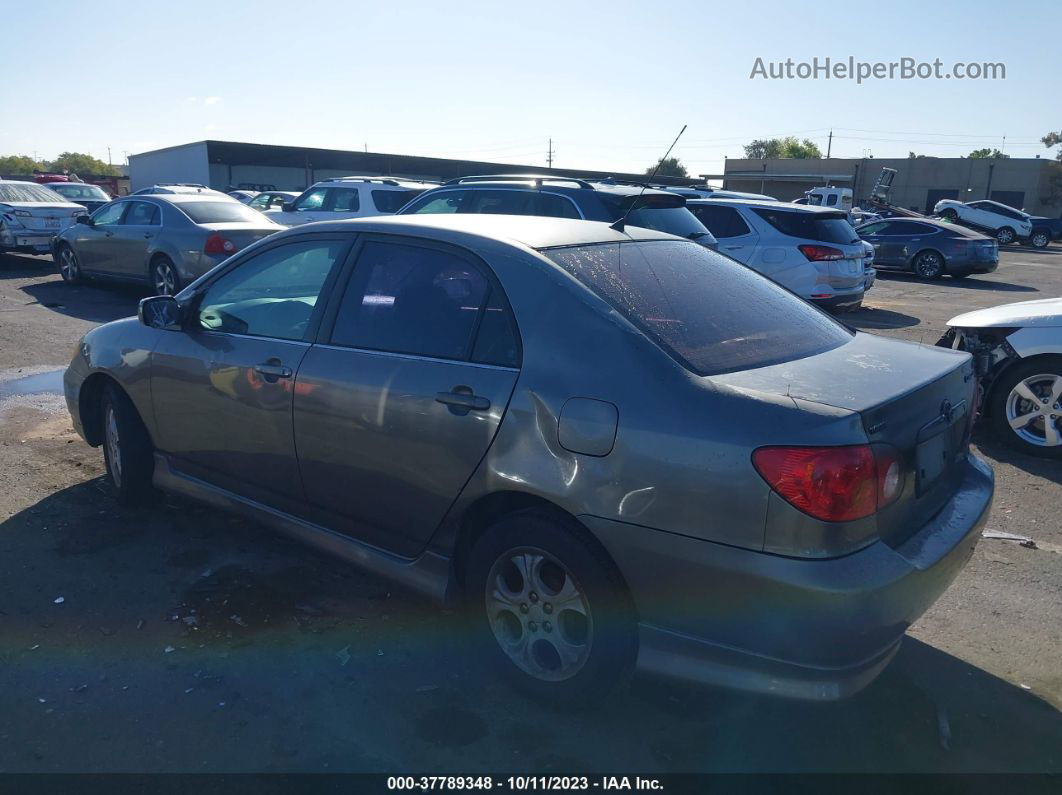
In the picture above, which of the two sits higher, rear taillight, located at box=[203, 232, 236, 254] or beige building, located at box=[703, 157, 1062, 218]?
beige building, located at box=[703, 157, 1062, 218]

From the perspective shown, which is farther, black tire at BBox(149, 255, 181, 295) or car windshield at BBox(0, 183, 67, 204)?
car windshield at BBox(0, 183, 67, 204)

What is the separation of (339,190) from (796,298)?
11881 mm

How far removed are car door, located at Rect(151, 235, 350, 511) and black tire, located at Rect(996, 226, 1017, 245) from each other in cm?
3759

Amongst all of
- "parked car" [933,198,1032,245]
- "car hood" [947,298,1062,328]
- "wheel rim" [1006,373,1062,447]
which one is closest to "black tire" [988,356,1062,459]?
"wheel rim" [1006,373,1062,447]

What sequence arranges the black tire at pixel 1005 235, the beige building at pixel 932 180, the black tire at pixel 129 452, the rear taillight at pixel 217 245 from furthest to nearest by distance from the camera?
1. the beige building at pixel 932 180
2. the black tire at pixel 1005 235
3. the rear taillight at pixel 217 245
4. the black tire at pixel 129 452

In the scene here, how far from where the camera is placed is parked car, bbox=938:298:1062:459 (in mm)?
5738

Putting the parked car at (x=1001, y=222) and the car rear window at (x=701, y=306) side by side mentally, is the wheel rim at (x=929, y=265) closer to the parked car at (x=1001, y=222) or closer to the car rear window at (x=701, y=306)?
the car rear window at (x=701, y=306)

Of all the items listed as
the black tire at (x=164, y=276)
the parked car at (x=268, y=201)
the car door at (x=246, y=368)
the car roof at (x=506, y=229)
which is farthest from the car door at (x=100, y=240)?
the car roof at (x=506, y=229)

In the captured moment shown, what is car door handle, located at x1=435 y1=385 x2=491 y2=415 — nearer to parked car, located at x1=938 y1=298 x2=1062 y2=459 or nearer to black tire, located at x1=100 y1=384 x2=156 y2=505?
black tire, located at x1=100 y1=384 x2=156 y2=505

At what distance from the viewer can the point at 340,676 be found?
3307 millimetres

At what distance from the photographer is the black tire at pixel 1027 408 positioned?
5.75 metres

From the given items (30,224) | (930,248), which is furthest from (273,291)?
(930,248)

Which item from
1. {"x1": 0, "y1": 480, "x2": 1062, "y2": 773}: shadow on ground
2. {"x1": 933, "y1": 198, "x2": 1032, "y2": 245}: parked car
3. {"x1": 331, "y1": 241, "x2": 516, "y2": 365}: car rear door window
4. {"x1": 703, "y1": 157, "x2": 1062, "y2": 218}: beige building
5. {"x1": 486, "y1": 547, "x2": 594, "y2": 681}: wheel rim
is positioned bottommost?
{"x1": 0, "y1": 480, "x2": 1062, "y2": 773}: shadow on ground

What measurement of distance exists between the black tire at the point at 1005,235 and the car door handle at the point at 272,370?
3788 centimetres
